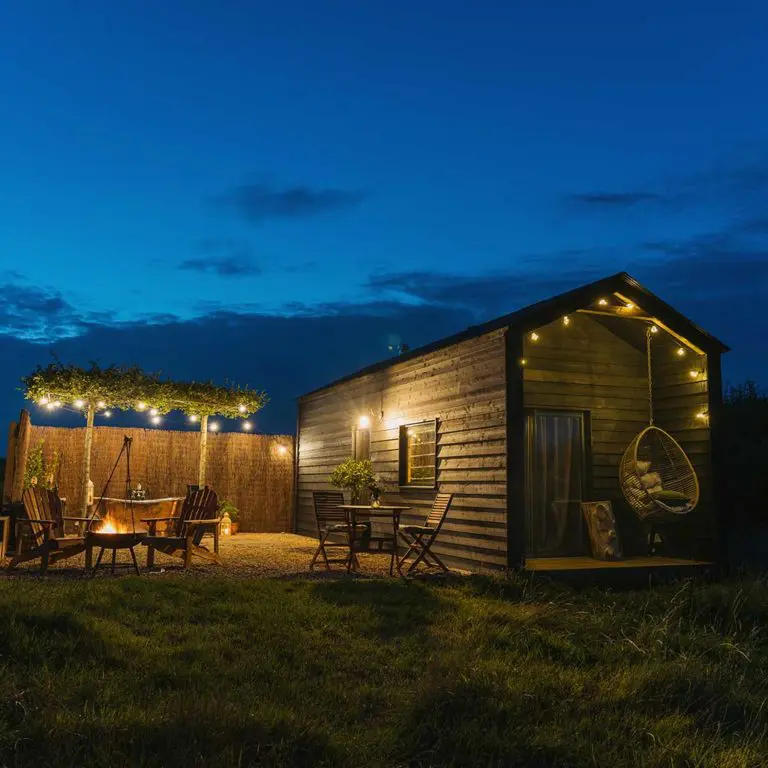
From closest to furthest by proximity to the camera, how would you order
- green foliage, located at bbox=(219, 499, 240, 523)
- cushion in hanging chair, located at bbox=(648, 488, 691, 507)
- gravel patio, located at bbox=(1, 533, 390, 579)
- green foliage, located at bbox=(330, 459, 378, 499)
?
gravel patio, located at bbox=(1, 533, 390, 579), cushion in hanging chair, located at bbox=(648, 488, 691, 507), green foliage, located at bbox=(330, 459, 378, 499), green foliage, located at bbox=(219, 499, 240, 523)

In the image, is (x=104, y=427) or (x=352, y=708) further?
(x=104, y=427)

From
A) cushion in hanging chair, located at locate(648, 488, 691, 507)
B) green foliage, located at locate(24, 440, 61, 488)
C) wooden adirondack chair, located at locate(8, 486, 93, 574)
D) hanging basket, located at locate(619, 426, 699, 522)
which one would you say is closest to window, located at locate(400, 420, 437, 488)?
hanging basket, located at locate(619, 426, 699, 522)

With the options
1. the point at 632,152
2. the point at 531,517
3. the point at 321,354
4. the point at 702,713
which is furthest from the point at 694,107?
the point at 321,354

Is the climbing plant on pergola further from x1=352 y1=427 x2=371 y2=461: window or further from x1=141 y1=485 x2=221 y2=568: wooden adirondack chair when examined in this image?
x1=141 y1=485 x2=221 y2=568: wooden adirondack chair

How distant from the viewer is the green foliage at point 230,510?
14415 mm

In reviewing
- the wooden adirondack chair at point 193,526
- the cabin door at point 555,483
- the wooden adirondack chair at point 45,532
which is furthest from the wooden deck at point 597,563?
the wooden adirondack chair at point 45,532

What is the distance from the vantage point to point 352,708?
3.86 metres

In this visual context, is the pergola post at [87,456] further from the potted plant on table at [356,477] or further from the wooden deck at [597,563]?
the wooden deck at [597,563]

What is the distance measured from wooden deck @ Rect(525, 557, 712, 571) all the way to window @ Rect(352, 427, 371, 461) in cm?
380

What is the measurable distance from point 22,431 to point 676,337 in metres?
8.95

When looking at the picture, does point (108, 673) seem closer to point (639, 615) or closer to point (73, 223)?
point (639, 615)

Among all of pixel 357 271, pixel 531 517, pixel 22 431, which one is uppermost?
pixel 357 271

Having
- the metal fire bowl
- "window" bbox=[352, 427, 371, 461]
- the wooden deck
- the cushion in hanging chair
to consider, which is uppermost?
"window" bbox=[352, 427, 371, 461]

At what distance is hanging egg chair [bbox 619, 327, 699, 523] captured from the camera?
851 cm
